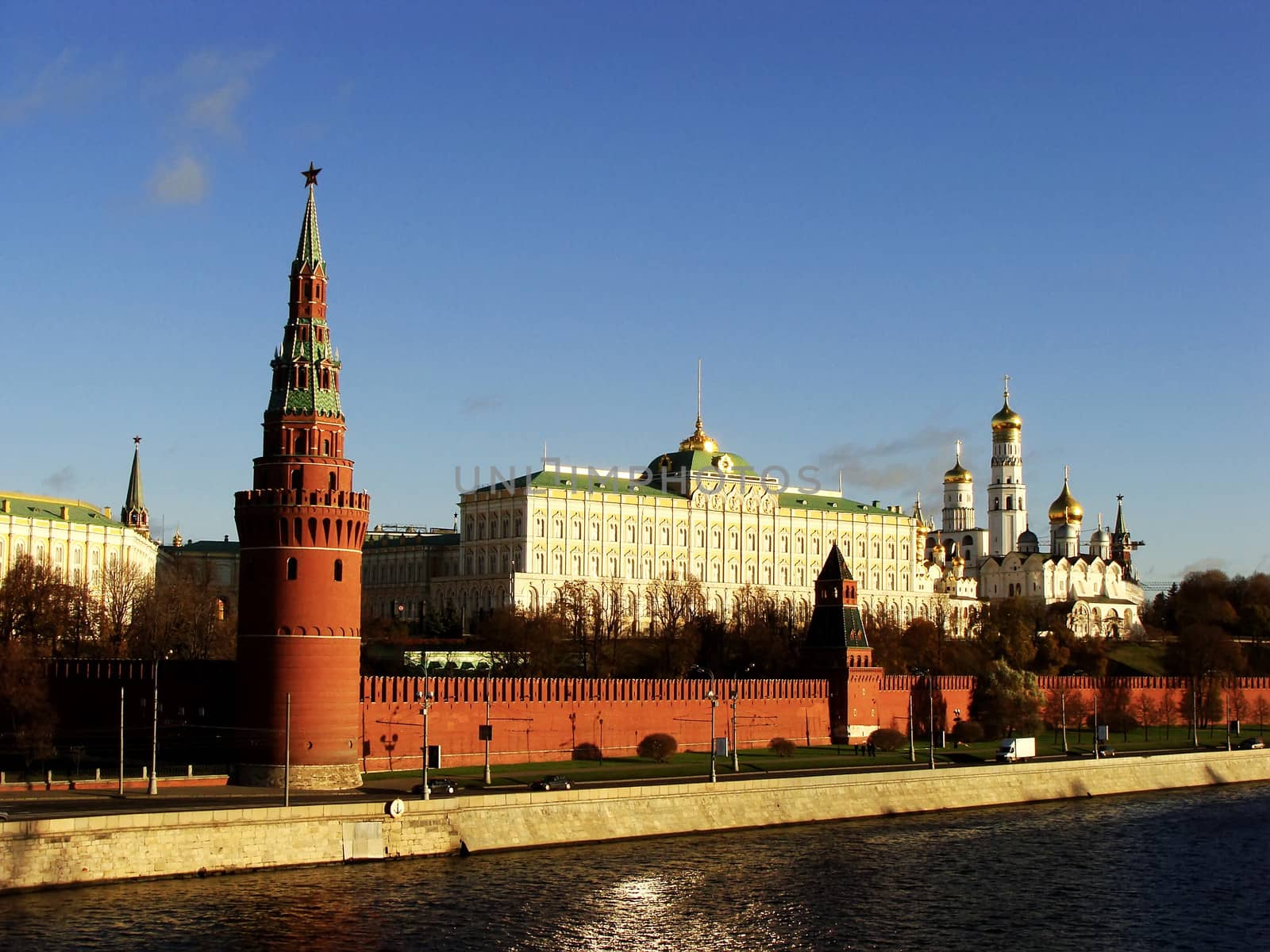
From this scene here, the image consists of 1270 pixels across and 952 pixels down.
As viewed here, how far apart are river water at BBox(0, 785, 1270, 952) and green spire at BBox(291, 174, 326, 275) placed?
21378mm

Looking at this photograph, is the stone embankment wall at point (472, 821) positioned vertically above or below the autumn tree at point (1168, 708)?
below

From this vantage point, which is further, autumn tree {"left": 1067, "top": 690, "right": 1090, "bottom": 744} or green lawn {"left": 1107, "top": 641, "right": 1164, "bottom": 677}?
green lawn {"left": 1107, "top": 641, "right": 1164, "bottom": 677}

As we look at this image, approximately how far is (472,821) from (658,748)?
73.5ft

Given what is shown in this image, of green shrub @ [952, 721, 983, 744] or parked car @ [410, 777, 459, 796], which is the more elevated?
green shrub @ [952, 721, 983, 744]

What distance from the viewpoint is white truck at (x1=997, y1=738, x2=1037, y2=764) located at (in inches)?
3127

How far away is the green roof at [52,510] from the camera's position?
126 metres

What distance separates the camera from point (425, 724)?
58.4m

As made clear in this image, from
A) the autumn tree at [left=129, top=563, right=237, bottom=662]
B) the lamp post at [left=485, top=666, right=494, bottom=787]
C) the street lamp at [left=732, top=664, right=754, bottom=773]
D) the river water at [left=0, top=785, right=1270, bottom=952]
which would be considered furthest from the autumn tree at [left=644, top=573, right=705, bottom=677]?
the river water at [left=0, top=785, right=1270, bottom=952]

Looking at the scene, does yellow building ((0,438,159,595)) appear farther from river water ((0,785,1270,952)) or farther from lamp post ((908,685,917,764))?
river water ((0,785,1270,952))

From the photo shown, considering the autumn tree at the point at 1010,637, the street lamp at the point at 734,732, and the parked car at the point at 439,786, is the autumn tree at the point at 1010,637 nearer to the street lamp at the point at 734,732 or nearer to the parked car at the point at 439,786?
the street lamp at the point at 734,732

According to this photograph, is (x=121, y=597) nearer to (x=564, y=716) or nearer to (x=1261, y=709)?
(x=564, y=716)

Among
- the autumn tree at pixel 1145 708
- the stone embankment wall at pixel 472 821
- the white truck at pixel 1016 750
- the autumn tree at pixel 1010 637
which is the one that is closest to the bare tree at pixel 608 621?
the autumn tree at pixel 1010 637

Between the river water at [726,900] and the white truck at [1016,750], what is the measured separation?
17.4 metres

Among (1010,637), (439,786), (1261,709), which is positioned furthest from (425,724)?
(1010,637)
